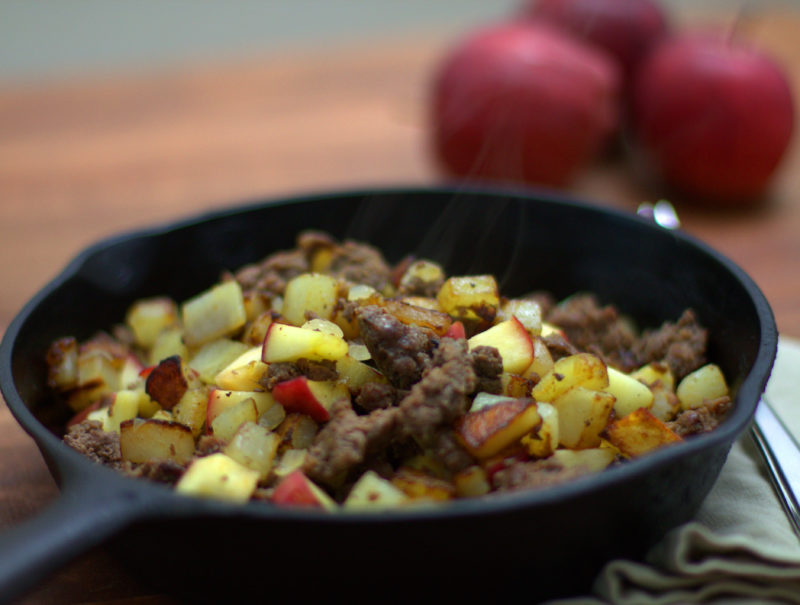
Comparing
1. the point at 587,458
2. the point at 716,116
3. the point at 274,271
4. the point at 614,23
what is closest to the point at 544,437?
the point at 587,458

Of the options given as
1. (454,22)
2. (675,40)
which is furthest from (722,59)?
(454,22)

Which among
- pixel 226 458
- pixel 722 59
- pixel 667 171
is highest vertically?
pixel 722 59

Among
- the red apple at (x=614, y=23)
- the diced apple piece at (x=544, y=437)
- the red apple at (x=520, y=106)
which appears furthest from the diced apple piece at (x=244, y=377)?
the red apple at (x=614, y=23)

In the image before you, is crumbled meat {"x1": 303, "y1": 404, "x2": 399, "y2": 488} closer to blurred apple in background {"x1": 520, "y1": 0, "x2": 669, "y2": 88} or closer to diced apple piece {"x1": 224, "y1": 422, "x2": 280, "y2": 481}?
diced apple piece {"x1": 224, "y1": 422, "x2": 280, "y2": 481}

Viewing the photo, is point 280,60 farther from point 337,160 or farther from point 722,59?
point 722,59

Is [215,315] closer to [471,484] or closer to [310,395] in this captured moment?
[310,395]

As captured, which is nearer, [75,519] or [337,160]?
[75,519]

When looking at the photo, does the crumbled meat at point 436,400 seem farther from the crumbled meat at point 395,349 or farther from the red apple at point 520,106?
the red apple at point 520,106
